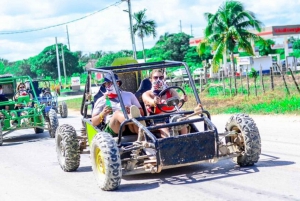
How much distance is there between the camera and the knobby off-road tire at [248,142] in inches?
335

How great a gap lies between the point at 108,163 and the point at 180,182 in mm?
1076

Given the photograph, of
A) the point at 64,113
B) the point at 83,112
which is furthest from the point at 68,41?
the point at 83,112

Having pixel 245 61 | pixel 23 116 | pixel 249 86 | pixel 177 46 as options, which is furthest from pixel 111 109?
pixel 177 46

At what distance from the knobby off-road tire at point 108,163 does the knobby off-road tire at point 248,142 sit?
1.86m

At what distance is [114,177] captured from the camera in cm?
786

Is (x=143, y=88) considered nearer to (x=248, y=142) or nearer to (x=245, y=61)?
(x=248, y=142)

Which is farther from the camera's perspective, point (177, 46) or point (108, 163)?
point (177, 46)

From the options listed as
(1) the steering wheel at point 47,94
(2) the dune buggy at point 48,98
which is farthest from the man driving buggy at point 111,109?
(1) the steering wheel at point 47,94

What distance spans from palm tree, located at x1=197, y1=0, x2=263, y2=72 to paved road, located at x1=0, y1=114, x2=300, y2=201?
28.7 meters

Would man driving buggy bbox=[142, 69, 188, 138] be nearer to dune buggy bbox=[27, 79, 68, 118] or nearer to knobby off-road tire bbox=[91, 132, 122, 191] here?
knobby off-road tire bbox=[91, 132, 122, 191]

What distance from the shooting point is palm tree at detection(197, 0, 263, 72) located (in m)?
40.0

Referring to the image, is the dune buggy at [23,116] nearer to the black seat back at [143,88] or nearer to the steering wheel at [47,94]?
the black seat back at [143,88]

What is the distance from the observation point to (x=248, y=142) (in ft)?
27.9

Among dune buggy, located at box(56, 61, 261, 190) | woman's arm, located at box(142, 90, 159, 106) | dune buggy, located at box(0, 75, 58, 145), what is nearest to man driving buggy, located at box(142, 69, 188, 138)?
woman's arm, located at box(142, 90, 159, 106)
